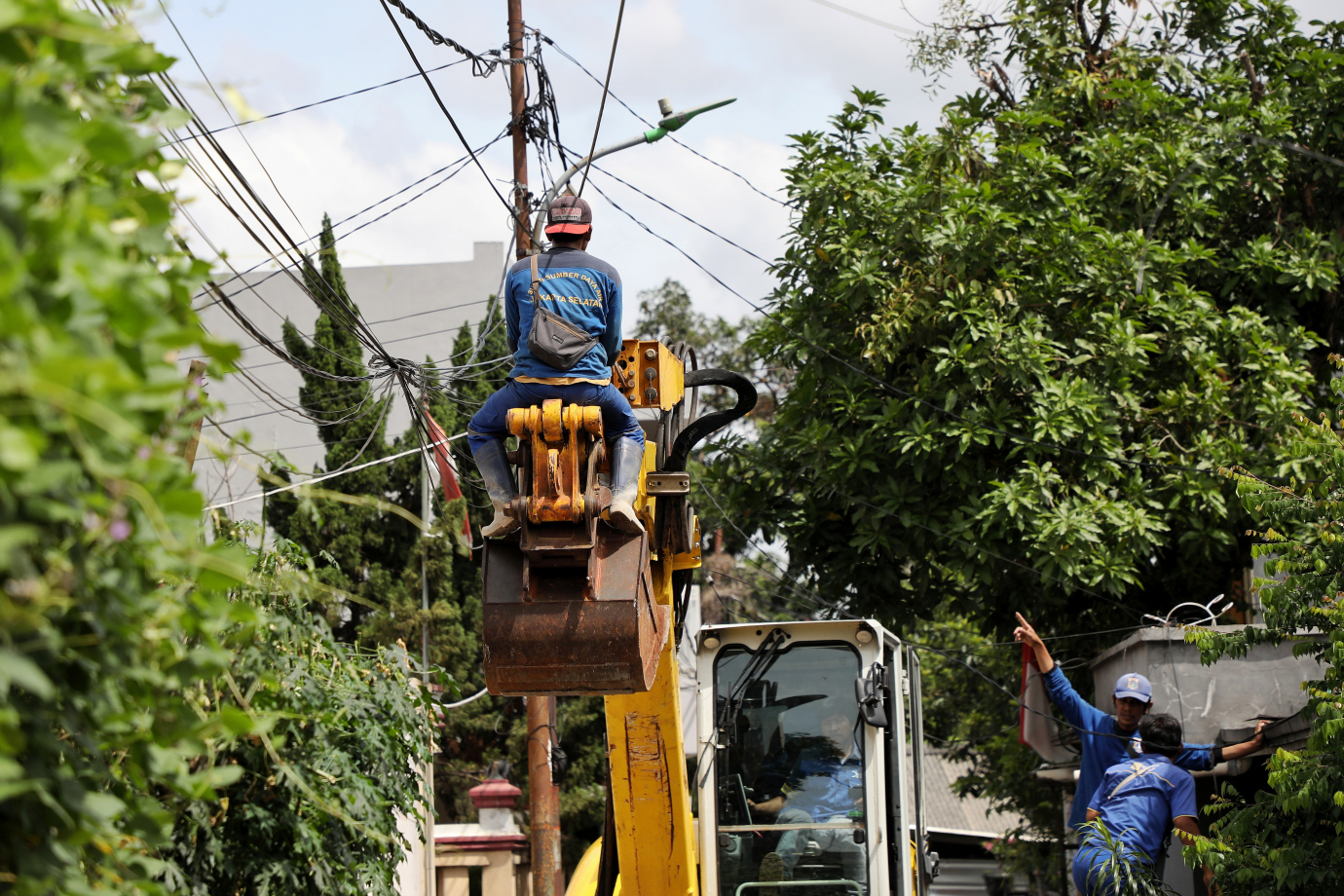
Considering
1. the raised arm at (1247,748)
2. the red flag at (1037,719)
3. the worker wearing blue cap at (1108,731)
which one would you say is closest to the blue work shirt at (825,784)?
the worker wearing blue cap at (1108,731)

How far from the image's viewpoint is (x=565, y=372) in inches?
212

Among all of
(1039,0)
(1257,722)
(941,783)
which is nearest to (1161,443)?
(1257,722)

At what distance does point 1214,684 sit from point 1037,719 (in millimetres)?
1664

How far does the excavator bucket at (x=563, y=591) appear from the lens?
509 centimetres

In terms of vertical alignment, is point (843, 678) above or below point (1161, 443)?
below

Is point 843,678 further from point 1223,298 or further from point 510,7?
point 510,7

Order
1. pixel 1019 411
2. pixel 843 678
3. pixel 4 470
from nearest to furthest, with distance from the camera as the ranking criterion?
pixel 4 470
pixel 843 678
pixel 1019 411

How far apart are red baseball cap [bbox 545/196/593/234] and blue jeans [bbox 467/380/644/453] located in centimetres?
81

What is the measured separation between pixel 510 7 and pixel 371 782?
1115 centimetres

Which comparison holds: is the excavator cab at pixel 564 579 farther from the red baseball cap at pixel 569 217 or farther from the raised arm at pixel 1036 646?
the raised arm at pixel 1036 646

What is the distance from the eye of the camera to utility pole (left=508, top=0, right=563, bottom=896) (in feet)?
45.7

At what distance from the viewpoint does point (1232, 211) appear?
14.4 meters

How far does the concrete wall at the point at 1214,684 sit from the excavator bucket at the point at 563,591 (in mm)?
5755

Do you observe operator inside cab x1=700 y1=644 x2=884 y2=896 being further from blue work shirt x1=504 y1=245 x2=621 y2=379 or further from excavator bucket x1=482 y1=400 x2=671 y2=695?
blue work shirt x1=504 y1=245 x2=621 y2=379
